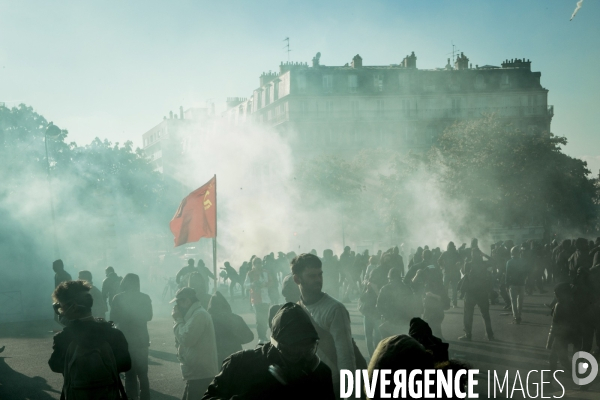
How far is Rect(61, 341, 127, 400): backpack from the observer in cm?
409

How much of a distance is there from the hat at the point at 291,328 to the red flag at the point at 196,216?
762 centimetres

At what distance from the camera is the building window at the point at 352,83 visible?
68.8 m

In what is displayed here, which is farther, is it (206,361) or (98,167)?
(98,167)

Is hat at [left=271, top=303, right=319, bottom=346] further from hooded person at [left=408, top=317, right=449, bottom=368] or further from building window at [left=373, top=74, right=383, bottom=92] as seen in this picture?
→ building window at [left=373, top=74, right=383, bottom=92]

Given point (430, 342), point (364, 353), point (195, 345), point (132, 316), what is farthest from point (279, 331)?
point (364, 353)

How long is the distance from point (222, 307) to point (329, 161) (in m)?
45.9

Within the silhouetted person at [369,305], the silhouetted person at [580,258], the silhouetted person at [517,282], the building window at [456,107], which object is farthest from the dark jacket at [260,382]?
the building window at [456,107]

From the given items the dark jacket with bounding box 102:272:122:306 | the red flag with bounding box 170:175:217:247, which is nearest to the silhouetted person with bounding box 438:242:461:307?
the dark jacket with bounding box 102:272:122:306

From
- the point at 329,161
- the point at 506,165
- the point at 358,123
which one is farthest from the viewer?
the point at 358,123

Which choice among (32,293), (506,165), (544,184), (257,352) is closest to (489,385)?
(257,352)

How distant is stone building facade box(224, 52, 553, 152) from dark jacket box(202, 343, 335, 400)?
65.4m

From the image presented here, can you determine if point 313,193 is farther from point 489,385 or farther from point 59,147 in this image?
point 489,385

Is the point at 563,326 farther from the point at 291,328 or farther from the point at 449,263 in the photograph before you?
the point at 449,263

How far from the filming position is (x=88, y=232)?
37.4m
